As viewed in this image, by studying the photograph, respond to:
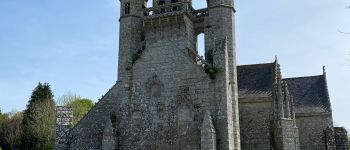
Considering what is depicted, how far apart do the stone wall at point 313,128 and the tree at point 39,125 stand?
75.2 feet

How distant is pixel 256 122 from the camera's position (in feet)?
66.7

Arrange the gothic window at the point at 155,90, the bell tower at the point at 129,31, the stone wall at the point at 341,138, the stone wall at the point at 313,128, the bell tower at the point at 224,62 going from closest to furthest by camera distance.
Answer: the bell tower at the point at 224,62 → the gothic window at the point at 155,90 → the bell tower at the point at 129,31 → the stone wall at the point at 341,138 → the stone wall at the point at 313,128

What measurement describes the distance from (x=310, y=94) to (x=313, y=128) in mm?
2428

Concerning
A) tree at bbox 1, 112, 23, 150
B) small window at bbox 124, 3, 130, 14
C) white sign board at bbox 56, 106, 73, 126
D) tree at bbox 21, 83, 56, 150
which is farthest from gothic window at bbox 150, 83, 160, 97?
tree at bbox 1, 112, 23, 150

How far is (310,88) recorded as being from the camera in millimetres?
25656

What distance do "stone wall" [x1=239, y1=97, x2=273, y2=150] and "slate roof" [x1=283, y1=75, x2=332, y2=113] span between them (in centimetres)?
482

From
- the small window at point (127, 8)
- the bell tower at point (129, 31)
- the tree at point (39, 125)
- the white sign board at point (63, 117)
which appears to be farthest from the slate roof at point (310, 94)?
the tree at point (39, 125)

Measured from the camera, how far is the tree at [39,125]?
120 feet

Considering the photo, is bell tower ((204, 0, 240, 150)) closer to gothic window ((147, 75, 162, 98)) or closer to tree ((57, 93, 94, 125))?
gothic window ((147, 75, 162, 98))

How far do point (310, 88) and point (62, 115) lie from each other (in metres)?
16.0

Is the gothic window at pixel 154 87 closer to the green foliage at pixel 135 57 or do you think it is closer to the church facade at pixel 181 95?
the church facade at pixel 181 95

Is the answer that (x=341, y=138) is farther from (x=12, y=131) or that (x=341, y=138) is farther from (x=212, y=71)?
(x=12, y=131)

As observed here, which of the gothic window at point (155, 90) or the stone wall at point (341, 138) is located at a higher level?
the gothic window at point (155, 90)

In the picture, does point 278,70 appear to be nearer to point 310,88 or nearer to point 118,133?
point 310,88
